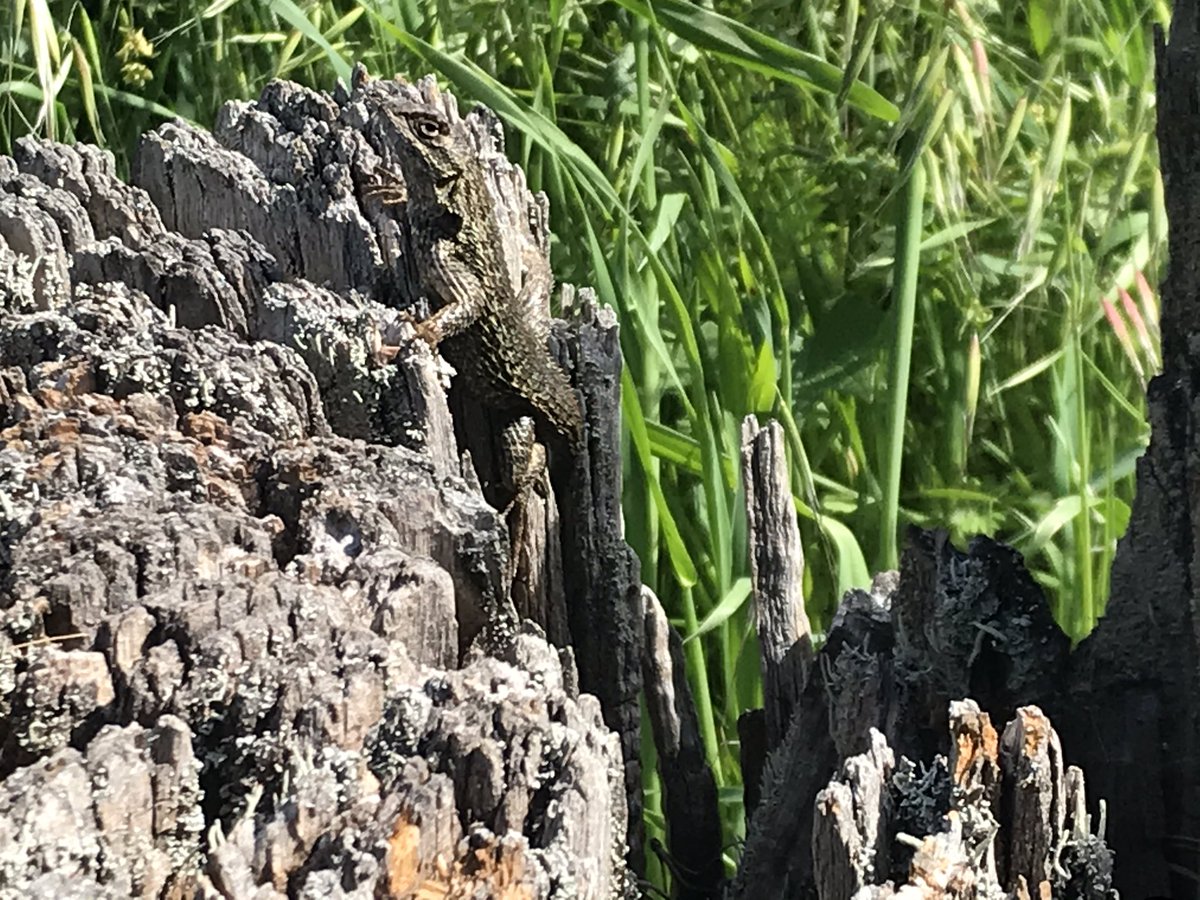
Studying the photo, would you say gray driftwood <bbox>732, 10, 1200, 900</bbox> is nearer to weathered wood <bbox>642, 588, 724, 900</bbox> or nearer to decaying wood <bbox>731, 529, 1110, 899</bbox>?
decaying wood <bbox>731, 529, 1110, 899</bbox>

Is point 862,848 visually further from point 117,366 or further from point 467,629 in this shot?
point 117,366

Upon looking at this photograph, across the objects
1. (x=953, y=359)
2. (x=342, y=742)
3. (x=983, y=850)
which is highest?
(x=953, y=359)

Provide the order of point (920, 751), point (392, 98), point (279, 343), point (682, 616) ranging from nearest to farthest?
point (920, 751) → point (279, 343) → point (392, 98) → point (682, 616)

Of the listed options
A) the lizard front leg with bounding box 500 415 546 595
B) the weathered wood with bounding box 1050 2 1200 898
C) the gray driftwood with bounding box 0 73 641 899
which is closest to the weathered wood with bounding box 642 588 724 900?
the gray driftwood with bounding box 0 73 641 899

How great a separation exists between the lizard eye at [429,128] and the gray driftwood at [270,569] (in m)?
0.09

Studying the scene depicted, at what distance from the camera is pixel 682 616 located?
8.51ft

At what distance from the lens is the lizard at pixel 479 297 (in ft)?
6.21

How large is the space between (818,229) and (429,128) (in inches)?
43.9

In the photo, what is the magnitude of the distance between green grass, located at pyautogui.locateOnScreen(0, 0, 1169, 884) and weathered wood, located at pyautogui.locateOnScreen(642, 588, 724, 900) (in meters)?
0.20

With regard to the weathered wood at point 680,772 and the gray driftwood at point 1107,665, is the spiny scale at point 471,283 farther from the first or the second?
the gray driftwood at point 1107,665

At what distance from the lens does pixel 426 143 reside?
212cm

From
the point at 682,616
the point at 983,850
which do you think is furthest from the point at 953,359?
the point at 983,850

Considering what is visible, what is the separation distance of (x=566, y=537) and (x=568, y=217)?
977mm

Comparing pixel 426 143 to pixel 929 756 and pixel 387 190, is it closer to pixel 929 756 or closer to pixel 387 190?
pixel 387 190
